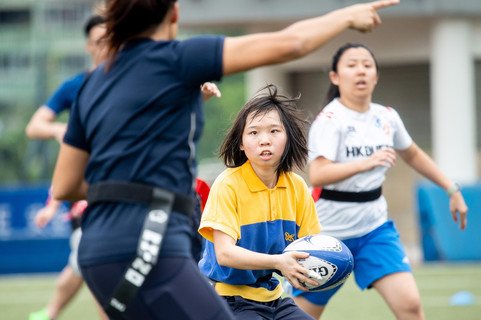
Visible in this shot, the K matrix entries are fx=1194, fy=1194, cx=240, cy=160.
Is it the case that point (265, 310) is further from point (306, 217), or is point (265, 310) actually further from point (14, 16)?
point (14, 16)

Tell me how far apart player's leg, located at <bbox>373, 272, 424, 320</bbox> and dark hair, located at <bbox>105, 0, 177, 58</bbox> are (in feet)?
10.4

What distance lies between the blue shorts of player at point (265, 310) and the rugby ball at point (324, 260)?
0.17 metres

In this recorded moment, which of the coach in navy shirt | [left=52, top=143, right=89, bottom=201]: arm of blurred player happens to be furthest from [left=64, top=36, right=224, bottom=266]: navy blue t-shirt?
[left=52, top=143, right=89, bottom=201]: arm of blurred player

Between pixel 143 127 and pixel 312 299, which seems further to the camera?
pixel 312 299

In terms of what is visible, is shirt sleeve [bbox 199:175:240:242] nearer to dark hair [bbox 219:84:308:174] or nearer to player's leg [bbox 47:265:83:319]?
dark hair [bbox 219:84:308:174]

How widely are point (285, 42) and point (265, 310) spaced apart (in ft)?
6.04

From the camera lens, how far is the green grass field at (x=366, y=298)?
10.9 metres

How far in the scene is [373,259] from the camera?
7211mm

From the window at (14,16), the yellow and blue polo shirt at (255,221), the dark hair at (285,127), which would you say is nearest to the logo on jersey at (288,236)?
the yellow and blue polo shirt at (255,221)

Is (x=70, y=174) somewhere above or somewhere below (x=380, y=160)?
above

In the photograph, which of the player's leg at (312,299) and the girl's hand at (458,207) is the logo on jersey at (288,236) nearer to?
the player's leg at (312,299)

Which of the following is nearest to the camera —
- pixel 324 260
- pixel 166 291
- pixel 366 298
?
pixel 166 291

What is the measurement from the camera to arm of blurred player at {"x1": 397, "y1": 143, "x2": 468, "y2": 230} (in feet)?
24.5

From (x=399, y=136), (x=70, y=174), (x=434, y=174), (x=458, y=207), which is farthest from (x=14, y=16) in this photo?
(x=70, y=174)
